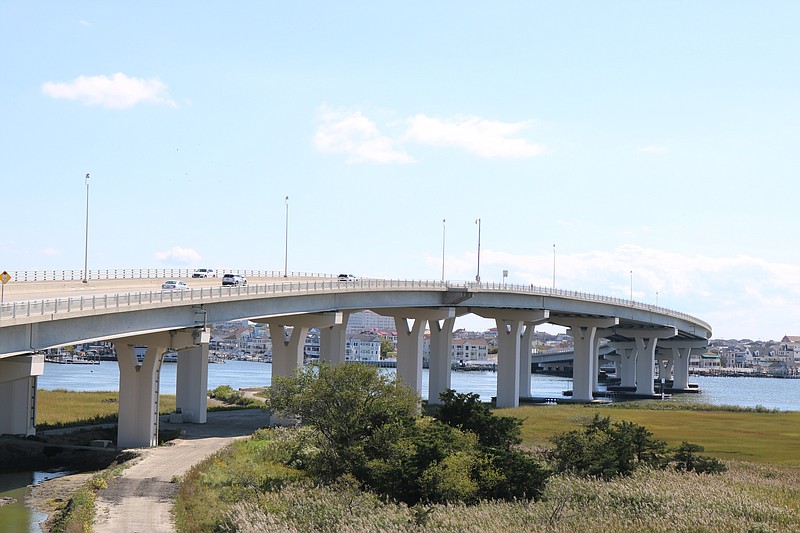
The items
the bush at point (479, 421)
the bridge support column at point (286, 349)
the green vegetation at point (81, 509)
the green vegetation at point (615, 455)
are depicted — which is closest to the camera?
the green vegetation at point (81, 509)

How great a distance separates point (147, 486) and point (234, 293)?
844 inches

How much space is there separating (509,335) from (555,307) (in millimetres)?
6536

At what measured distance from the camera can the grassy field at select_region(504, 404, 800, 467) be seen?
6275 centimetres

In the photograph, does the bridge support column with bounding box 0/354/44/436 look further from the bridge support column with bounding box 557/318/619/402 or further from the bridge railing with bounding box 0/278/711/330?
the bridge support column with bounding box 557/318/619/402

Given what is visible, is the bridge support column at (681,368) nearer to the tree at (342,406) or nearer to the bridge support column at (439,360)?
the bridge support column at (439,360)

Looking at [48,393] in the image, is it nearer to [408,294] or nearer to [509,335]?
[408,294]

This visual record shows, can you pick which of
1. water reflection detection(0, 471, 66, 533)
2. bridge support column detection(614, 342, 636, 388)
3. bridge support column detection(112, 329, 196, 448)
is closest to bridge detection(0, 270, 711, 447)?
bridge support column detection(112, 329, 196, 448)

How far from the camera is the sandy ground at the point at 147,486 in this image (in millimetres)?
38062

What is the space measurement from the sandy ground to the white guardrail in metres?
8.87

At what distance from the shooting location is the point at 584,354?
131 metres

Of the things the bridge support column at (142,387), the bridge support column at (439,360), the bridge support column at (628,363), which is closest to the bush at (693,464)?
the bridge support column at (142,387)

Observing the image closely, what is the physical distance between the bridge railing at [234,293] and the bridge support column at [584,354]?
4350mm

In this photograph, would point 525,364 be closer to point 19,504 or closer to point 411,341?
point 411,341

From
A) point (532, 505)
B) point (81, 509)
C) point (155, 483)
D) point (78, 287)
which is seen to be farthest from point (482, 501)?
point (78, 287)
